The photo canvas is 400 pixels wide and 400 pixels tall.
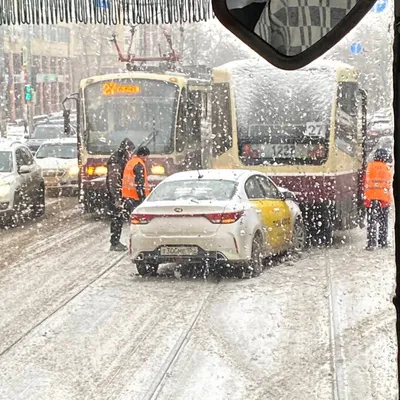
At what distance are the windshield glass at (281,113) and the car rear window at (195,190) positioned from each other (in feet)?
0.34

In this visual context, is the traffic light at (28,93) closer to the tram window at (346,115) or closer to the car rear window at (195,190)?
the car rear window at (195,190)

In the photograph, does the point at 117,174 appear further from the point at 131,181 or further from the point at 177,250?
the point at 177,250

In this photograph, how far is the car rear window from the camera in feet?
7.30

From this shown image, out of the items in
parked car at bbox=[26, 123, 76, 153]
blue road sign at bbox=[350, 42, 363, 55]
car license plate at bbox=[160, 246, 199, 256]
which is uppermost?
blue road sign at bbox=[350, 42, 363, 55]

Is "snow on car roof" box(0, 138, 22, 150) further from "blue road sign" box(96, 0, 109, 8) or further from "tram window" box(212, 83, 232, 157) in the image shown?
"blue road sign" box(96, 0, 109, 8)

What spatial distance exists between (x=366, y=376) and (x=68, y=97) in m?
1.23

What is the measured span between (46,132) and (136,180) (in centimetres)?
50

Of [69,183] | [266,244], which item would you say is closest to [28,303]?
[69,183]

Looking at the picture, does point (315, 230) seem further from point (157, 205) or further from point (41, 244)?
point (41, 244)

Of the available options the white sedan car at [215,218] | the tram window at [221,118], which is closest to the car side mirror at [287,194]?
the white sedan car at [215,218]

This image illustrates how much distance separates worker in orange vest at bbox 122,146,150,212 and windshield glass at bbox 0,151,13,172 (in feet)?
1.53

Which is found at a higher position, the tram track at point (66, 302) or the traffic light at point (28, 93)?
the traffic light at point (28, 93)

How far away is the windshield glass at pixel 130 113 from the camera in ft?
7.53

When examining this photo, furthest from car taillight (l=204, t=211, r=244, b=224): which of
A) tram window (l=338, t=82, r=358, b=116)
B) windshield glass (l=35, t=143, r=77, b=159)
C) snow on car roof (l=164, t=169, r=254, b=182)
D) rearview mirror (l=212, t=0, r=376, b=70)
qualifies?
rearview mirror (l=212, t=0, r=376, b=70)
